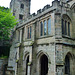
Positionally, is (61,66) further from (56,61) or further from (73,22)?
(73,22)

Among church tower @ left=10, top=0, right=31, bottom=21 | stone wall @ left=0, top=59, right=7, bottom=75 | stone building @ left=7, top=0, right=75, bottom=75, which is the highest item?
church tower @ left=10, top=0, right=31, bottom=21

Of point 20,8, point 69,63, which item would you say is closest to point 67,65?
point 69,63

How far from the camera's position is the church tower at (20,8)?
26.4 m

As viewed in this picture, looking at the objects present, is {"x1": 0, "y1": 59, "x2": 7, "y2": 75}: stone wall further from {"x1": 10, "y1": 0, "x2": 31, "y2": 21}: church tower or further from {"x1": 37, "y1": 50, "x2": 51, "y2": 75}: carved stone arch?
{"x1": 10, "y1": 0, "x2": 31, "y2": 21}: church tower

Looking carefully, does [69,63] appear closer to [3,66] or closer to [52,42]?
[52,42]

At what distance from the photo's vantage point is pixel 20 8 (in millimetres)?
27047

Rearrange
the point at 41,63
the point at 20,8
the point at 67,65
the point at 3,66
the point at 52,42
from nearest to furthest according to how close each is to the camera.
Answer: the point at 52,42 → the point at 67,65 → the point at 41,63 → the point at 3,66 → the point at 20,8

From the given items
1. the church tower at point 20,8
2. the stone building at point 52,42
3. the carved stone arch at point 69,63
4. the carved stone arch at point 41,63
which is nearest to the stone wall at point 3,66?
the stone building at point 52,42

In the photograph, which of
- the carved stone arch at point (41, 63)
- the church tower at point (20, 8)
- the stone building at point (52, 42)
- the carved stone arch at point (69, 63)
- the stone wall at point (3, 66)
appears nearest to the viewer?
the stone building at point (52, 42)

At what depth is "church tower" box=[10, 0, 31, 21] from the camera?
86.6 feet

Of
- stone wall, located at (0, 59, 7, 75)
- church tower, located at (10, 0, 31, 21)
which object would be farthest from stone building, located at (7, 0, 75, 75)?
church tower, located at (10, 0, 31, 21)

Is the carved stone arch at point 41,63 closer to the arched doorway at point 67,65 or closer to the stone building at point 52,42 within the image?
the stone building at point 52,42

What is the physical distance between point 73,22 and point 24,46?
8.73m

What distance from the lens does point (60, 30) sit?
12414 millimetres
